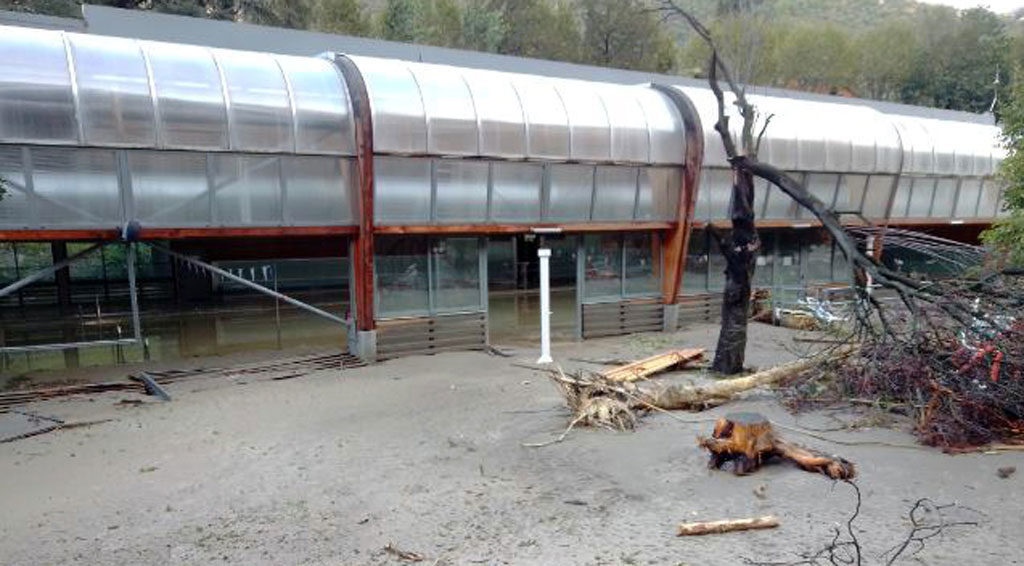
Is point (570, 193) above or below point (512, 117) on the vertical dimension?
below

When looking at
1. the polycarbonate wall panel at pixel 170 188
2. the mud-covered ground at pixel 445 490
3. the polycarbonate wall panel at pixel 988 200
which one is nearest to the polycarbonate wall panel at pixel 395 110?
the polycarbonate wall panel at pixel 170 188

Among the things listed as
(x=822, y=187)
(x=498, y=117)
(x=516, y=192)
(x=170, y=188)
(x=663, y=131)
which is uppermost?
(x=498, y=117)

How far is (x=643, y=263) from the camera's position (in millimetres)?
17969

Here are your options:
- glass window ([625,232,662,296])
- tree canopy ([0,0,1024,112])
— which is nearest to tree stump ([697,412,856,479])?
glass window ([625,232,662,296])

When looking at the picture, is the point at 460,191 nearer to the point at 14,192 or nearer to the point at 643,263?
the point at 643,263

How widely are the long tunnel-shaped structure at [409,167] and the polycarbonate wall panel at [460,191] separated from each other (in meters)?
0.03

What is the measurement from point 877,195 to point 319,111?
16533mm

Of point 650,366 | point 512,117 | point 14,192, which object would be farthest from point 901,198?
point 14,192

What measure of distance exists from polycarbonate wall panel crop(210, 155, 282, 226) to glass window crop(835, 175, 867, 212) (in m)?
15.5

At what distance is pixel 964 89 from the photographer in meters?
47.7

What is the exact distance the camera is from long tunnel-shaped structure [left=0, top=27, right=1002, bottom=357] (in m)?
11.5

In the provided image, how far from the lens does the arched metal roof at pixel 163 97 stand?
11133mm

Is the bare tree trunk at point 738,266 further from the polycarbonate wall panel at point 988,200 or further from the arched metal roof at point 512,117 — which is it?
Result: the polycarbonate wall panel at point 988,200

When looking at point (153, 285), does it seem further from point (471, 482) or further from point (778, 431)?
point (778, 431)
